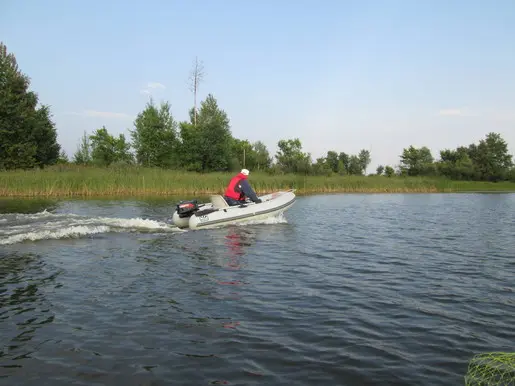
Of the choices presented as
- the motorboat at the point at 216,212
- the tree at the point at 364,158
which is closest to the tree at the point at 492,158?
the tree at the point at 364,158

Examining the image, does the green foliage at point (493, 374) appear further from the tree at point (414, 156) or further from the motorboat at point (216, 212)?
the tree at point (414, 156)

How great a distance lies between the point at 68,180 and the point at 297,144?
1773 inches

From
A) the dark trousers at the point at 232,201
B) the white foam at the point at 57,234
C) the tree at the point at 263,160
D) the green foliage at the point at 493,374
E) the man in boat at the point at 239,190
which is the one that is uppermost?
the tree at the point at 263,160

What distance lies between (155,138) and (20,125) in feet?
35.7

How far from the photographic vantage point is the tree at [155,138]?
38.8 meters

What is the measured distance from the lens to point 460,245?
9.80 metres

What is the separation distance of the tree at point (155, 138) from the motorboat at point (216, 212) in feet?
86.7

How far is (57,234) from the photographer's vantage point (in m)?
9.86

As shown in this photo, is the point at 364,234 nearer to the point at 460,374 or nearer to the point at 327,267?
the point at 327,267

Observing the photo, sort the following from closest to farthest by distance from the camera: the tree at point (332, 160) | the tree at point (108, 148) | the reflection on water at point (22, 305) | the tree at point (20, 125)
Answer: the reflection on water at point (22, 305) → the tree at point (20, 125) → the tree at point (108, 148) → the tree at point (332, 160)

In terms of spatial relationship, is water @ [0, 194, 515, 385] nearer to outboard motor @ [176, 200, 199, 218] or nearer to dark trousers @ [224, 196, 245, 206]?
outboard motor @ [176, 200, 199, 218]

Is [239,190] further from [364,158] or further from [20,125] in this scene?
[364,158]

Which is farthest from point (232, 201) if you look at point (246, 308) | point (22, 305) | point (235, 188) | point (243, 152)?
point (243, 152)

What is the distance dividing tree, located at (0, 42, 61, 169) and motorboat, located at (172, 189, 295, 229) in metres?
23.5
